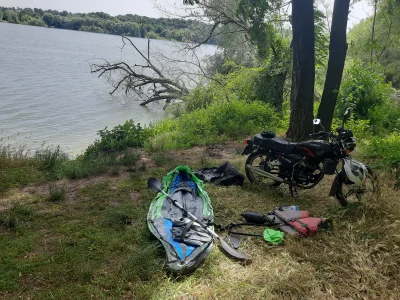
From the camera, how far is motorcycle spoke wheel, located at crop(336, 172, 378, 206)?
462cm

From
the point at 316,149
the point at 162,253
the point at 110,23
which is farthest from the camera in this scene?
the point at 110,23

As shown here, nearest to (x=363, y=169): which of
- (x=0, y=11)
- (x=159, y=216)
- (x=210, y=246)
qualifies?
(x=210, y=246)

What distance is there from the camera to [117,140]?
8.98 metres

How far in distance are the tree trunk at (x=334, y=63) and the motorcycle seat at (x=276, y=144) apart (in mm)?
3334

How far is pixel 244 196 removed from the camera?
5309 mm

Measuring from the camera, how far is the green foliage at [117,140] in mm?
8469

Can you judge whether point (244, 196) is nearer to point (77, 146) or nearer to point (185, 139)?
point (185, 139)

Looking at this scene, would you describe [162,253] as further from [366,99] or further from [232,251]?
[366,99]

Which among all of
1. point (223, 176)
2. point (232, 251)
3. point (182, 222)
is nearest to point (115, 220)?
point (182, 222)

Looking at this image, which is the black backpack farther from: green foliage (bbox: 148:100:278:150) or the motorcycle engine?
green foliage (bbox: 148:100:278:150)

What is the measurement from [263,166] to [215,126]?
15.3 ft

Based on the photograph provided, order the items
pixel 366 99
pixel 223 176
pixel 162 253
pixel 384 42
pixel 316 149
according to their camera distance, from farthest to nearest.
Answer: pixel 384 42 → pixel 366 99 → pixel 223 176 → pixel 316 149 → pixel 162 253

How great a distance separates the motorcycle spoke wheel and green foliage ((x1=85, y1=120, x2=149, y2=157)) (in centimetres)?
539

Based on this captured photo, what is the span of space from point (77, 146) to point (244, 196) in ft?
26.8
